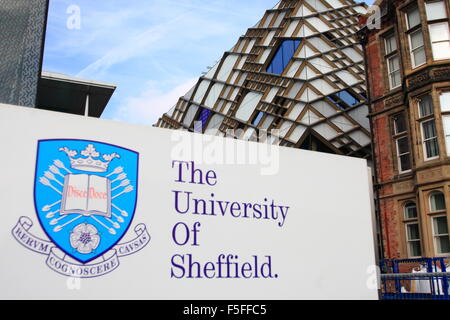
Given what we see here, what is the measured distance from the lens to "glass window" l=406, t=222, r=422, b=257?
1647 cm

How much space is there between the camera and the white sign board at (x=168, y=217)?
11.2 feet

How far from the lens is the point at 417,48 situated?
16766 millimetres

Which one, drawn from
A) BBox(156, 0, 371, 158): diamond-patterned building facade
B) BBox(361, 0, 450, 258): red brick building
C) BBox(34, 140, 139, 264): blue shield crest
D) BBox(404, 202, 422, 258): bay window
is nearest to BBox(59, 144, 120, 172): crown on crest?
BBox(34, 140, 139, 264): blue shield crest

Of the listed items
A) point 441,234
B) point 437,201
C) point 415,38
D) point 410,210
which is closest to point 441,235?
point 441,234

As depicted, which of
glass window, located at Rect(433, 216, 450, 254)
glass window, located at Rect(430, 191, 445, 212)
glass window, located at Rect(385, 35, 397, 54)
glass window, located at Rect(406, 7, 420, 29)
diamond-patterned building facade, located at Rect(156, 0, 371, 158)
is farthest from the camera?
diamond-patterned building facade, located at Rect(156, 0, 371, 158)

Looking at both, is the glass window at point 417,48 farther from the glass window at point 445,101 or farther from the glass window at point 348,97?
the glass window at point 348,97

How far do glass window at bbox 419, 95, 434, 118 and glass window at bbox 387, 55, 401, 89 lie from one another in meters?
2.07

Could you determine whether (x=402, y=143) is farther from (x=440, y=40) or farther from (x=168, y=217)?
(x=168, y=217)

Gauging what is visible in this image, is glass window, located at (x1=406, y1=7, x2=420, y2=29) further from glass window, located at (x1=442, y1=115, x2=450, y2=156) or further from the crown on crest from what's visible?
the crown on crest

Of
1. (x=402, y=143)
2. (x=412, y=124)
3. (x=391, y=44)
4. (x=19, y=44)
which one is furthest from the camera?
(x=391, y=44)

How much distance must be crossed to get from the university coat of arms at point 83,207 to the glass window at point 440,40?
15.7 meters

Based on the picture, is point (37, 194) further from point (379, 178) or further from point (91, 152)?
point (379, 178)

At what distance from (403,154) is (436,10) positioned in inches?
221

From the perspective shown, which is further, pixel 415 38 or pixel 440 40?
pixel 415 38
